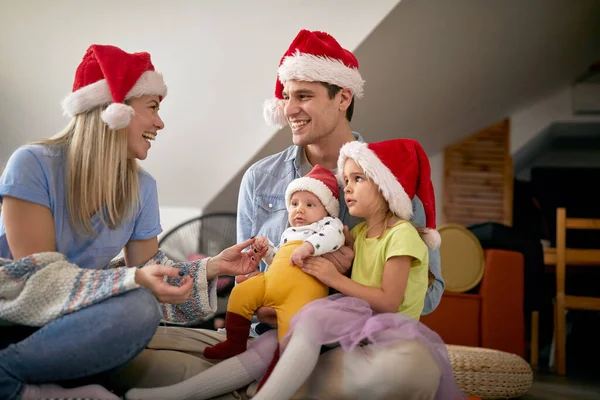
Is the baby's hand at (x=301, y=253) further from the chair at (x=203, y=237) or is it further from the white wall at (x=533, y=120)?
the white wall at (x=533, y=120)

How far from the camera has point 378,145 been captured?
2.01 m

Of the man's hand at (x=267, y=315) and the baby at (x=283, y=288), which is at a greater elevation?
the baby at (x=283, y=288)

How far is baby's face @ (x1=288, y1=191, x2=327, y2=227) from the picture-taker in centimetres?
201

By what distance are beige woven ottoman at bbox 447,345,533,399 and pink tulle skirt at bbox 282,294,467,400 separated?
52.3 inches

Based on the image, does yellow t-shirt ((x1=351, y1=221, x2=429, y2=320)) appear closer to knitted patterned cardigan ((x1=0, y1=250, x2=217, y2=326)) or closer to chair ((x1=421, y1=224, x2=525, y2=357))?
knitted patterned cardigan ((x1=0, y1=250, x2=217, y2=326))

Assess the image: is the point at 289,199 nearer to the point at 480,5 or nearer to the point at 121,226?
the point at 121,226

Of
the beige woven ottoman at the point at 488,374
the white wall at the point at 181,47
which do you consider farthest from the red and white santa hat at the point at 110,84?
the beige woven ottoman at the point at 488,374

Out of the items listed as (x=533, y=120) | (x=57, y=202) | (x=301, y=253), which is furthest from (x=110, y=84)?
(x=533, y=120)

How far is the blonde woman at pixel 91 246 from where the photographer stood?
1648 millimetres

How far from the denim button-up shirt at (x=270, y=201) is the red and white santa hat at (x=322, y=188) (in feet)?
0.43

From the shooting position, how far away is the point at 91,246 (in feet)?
6.38

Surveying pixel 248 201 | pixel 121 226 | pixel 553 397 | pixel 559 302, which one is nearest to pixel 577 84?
pixel 559 302

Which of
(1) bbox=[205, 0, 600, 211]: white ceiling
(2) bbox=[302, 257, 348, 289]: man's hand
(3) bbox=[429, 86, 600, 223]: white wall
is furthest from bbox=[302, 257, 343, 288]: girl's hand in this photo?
(3) bbox=[429, 86, 600, 223]: white wall

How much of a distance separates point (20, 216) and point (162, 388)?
0.55 meters
